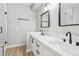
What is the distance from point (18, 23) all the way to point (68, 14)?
2.79 metres

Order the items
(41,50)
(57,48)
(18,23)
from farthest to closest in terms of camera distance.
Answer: (18,23) → (41,50) → (57,48)

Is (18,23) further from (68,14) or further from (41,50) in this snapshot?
(68,14)

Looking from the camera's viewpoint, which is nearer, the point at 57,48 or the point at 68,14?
the point at 57,48

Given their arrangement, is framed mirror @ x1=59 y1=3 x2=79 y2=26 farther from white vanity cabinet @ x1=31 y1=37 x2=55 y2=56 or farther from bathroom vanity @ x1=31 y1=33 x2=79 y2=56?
white vanity cabinet @ x1=31 y1=37 x2=55 y2=56

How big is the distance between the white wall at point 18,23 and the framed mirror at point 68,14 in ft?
8.27

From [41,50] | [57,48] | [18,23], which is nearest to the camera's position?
[57,48]

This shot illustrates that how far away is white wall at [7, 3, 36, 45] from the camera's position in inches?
134

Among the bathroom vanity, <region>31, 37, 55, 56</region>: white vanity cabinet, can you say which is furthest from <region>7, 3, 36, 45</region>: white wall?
the bathroom vanity

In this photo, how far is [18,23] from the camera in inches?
144

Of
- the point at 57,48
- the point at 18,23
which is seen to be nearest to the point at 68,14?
the point at 57,48

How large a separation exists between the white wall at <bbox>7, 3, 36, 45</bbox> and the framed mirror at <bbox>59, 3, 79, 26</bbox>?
2.52 meters

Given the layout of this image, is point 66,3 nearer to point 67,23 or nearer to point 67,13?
point 67,13

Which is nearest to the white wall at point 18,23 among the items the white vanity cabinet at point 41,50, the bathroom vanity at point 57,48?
the white vanity cabinet at point 41,50

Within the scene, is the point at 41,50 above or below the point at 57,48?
below
